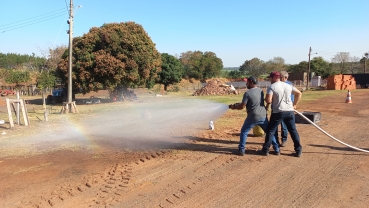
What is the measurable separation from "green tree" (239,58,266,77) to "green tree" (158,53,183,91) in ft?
152

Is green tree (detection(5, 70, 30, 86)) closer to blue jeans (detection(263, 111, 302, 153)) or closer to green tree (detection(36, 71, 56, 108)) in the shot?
green tree (detection(36, 71, 56, 108))

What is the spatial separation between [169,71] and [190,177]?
40462 mm

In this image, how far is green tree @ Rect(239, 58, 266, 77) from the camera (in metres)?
86.7

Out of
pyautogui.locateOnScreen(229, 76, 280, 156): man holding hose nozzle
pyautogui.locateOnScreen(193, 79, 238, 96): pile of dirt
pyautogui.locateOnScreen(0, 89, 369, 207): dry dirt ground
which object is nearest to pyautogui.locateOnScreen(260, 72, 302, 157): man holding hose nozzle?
pyautogui.locateOnScreen(229, 76, 280, 156): man holding hose nozzle

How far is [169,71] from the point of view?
44875mm

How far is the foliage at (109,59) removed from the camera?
75.8ft

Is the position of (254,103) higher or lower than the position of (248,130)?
higher

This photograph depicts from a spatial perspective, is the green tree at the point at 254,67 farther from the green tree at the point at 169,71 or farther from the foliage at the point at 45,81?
the foliage at the point at 45,81

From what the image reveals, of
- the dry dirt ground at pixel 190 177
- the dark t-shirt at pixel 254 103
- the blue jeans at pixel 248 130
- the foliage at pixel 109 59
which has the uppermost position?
the foliage at pixel 109 59

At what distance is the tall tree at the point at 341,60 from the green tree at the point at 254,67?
62.2ft

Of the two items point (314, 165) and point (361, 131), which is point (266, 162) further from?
point (361, 131)

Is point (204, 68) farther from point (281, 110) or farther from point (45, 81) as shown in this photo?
point (281, 110)

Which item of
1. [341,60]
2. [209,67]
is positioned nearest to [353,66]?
[341,60]

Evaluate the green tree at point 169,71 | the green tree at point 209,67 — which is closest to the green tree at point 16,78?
the green tree at point 169,71
